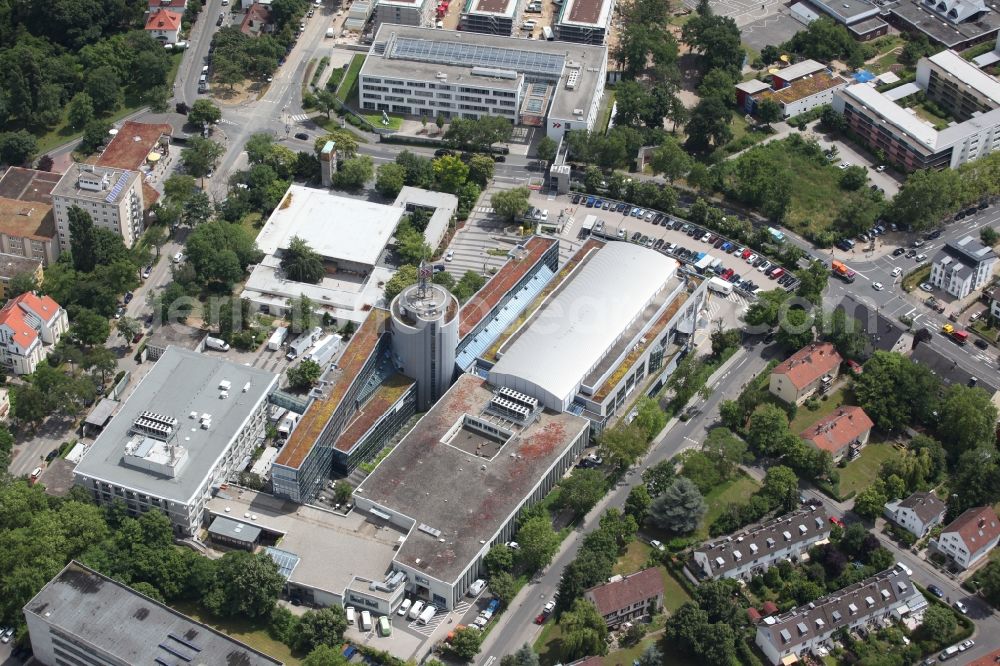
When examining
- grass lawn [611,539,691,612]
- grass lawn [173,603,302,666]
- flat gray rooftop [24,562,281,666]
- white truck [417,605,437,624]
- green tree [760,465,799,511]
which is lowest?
grass lawn [173,603,302,666]

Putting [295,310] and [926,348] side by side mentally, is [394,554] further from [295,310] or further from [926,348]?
[926,348]

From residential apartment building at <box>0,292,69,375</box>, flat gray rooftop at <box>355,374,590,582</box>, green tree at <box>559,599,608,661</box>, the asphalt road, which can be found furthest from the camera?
residential apartment building at <box>0,292,69,375</box>

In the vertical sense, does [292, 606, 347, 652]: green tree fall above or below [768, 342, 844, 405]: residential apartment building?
below

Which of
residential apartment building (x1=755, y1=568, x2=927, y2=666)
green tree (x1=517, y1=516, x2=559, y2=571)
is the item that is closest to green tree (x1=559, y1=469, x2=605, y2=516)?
green tree (x1=517, y1=516, x2=559, y2=571)

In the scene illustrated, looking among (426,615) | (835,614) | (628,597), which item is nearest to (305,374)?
(426,615)

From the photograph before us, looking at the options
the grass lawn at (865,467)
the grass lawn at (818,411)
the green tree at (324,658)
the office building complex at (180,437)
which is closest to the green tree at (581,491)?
the grass lawn at (818,411)

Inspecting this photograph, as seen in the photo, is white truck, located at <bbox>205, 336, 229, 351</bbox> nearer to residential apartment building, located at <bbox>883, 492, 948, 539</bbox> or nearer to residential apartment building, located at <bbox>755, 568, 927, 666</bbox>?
residential apartment building, located at <bbox>755, 568, 927, 666</bbox>
